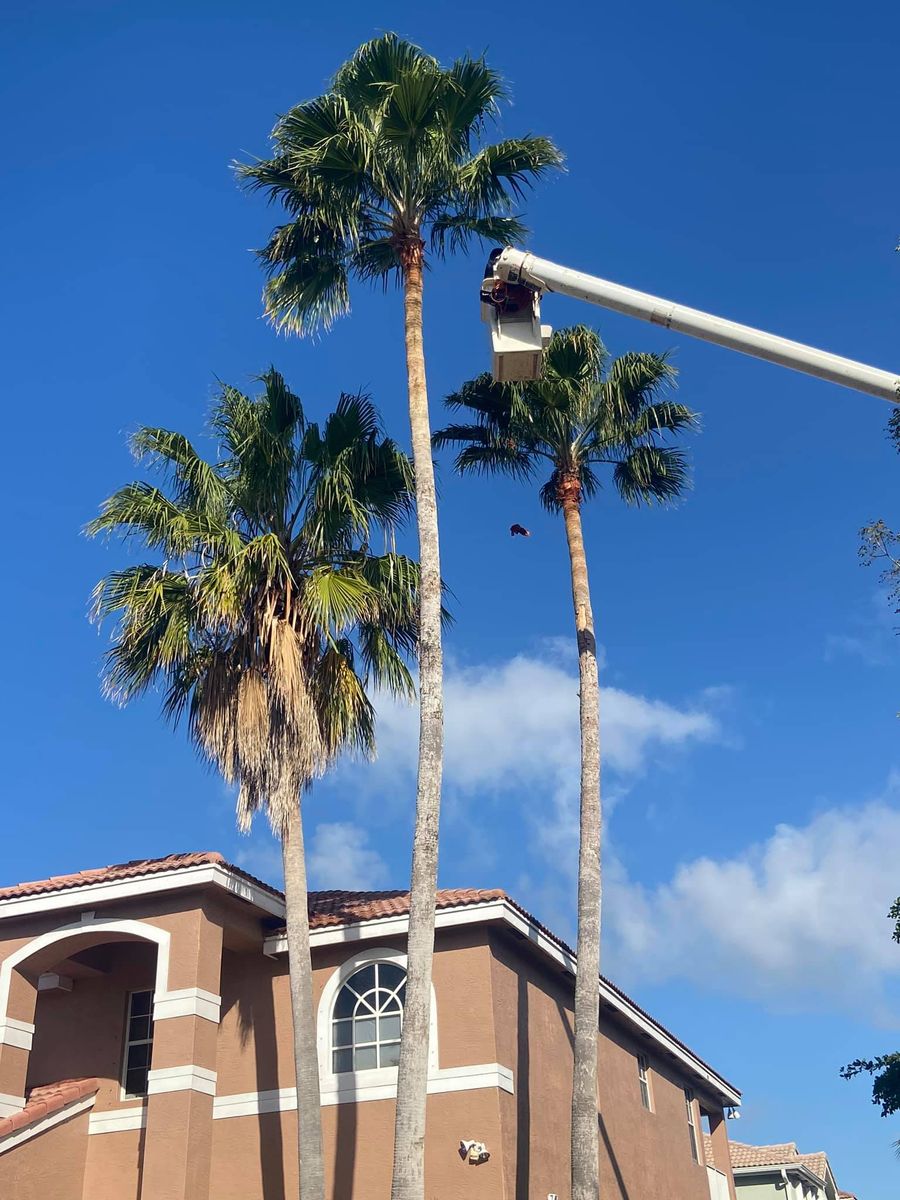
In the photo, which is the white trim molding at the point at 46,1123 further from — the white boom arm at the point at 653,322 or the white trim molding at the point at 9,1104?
the white boom arm at the point at 653,322

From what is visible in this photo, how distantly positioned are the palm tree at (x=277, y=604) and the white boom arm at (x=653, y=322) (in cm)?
976

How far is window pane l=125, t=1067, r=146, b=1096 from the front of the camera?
18828 mm

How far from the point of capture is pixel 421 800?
15188 millimetres

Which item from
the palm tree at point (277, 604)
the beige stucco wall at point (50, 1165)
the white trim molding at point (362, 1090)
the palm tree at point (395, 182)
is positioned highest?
the palm tree at point (395, 182)

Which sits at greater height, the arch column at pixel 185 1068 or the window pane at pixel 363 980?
the window pane at pixel 363 980

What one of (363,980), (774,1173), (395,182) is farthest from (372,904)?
(774,1173)

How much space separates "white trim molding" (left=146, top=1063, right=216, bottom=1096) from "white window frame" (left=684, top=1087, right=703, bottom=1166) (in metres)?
12.6

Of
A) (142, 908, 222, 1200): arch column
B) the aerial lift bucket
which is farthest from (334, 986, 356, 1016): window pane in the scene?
the aerial lift bucket

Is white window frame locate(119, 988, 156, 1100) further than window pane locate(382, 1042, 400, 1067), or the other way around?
white window frame locate(119, 988, 156, 1100)

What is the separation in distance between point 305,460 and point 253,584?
238 centimetres

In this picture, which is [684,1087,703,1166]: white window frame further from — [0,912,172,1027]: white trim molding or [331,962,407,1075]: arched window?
[0,912,172,1027]: white trim molding

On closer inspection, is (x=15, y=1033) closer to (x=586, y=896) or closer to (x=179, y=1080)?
(x=179, y=1080)

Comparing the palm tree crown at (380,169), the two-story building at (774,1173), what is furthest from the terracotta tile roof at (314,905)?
the two-story building at (774,1173)

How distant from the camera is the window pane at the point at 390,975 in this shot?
18562mm
